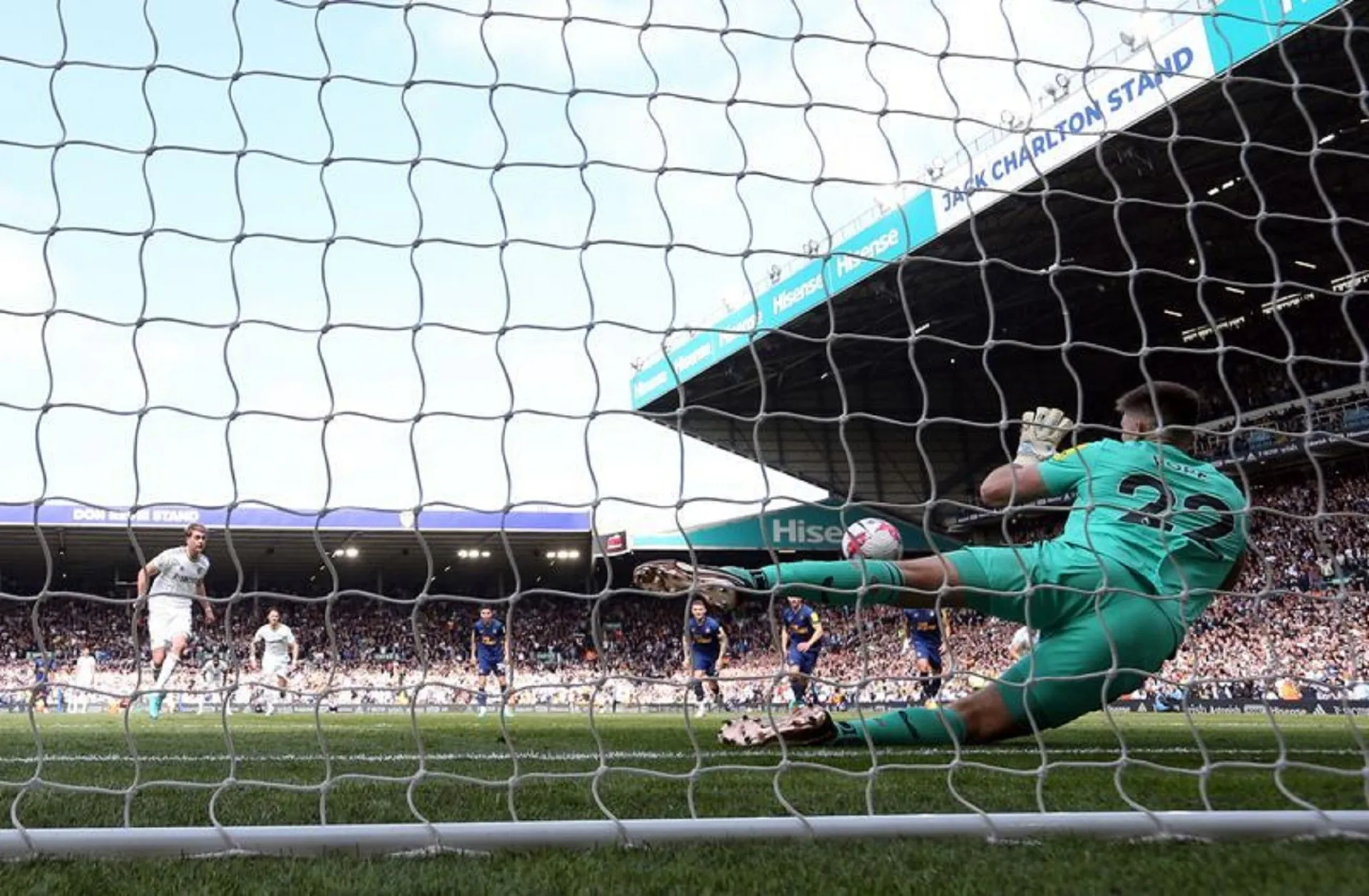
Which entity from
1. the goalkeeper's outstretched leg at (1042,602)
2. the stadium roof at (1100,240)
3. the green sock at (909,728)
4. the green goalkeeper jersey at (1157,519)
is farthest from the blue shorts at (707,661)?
the green goalkeeper jersey at (1157,519)

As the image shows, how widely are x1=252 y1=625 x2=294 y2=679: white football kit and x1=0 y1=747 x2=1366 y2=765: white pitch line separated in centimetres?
722

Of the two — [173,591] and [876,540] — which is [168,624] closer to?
[173,591]

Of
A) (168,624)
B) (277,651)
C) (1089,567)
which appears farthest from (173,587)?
(1089,567)

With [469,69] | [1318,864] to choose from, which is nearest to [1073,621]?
[1318,864]

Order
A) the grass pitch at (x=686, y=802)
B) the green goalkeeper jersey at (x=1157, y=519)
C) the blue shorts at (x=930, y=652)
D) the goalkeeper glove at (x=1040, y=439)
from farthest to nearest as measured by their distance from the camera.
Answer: the blue shorts at (x=930, y=652)
the goalkeeper glove at (x=1040, y=439)
the green goalkeeper jersey at (x=1157, y=519)
the grass pitch at (x=686, y=802)

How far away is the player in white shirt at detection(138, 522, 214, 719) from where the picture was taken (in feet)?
27.2

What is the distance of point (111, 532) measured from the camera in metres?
20.4

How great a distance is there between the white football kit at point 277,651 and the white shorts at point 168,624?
2157mm

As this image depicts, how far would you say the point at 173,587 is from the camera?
915cm

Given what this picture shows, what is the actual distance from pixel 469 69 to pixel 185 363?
3.88 feet

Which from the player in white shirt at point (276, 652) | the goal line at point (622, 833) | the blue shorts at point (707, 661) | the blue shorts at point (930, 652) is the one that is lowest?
the blue shorts at point (930, 652)

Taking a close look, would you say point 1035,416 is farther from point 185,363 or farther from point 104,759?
point 104,759

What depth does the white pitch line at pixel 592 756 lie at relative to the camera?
4574mm

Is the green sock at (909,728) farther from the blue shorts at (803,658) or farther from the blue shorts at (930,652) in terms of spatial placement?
the blue shorts at (930,652)
